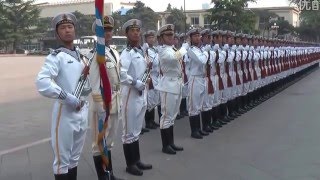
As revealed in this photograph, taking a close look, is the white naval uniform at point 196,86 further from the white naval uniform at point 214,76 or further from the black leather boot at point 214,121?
the black leather boot at point 214,121

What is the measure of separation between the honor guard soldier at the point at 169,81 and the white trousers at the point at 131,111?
38.0 inches

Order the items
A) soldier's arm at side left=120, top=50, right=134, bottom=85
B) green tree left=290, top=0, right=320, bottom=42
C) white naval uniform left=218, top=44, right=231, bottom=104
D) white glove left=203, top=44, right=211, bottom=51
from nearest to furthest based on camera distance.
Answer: soldier's arm at side left=120, top=50, right=134, bottom=85, white glove left=203, top=44, right=211, bottom=51, white naval uniform left=218, top=44, right=231, bottom=104, green tree left=290, top=0, right=320, bottom=42

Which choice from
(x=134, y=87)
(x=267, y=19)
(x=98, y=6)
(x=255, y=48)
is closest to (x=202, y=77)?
(x=134, y=87)

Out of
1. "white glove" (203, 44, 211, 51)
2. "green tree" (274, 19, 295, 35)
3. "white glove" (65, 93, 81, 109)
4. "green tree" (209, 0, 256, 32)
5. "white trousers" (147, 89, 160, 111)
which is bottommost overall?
"white trousers" (147, 89, 160, 111)

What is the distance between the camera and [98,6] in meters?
4.38

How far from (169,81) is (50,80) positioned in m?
2.84

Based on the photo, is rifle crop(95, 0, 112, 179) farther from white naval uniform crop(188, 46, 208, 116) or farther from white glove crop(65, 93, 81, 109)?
white naval uniform crop(188, 46, 208, 116)

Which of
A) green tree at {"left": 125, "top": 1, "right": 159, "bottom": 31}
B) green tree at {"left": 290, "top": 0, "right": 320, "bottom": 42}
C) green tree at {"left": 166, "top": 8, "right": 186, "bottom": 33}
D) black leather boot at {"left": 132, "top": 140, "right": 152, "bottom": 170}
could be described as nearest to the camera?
black leather boot at {"left": 132, "top": 140, "right": 152, "bottom": 170}

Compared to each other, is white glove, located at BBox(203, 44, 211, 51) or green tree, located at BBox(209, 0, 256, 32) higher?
green tree, located at BBox(209, 0, 256, 32)

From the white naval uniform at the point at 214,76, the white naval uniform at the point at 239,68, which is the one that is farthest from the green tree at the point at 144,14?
the white naval uniform at the point at 214,76

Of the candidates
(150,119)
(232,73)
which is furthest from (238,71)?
(150,119)

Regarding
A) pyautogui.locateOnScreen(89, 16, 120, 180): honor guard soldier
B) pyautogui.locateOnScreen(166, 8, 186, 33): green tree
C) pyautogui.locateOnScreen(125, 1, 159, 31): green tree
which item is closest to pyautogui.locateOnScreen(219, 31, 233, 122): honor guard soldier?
pyautogui.locateOnScreen(89, 16, 120, 180): honor guard soldier

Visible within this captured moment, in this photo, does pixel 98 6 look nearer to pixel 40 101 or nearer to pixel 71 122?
pixel 71 122

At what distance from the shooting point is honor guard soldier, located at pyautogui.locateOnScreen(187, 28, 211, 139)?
24.9 feet
